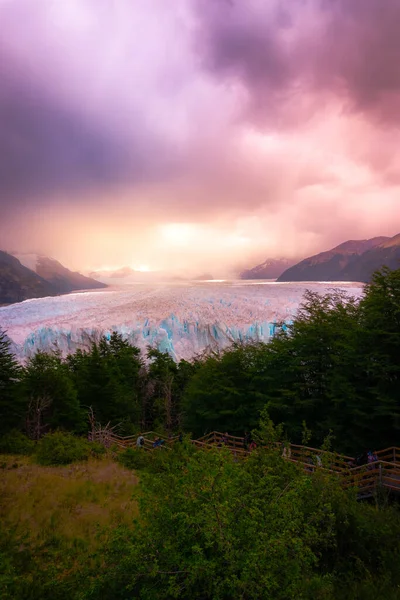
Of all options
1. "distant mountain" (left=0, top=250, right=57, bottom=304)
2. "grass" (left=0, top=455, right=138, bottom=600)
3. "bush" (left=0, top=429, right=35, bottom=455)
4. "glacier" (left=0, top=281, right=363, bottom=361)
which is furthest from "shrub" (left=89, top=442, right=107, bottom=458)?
"distant mountain" (left=0, top=250, right=57, bottom=304)

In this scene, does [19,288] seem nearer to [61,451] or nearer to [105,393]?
[105,393]

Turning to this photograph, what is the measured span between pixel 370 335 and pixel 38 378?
2526 centimetres

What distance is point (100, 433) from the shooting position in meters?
22.3

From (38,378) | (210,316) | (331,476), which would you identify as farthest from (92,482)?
(210,316)

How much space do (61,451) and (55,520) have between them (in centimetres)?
783

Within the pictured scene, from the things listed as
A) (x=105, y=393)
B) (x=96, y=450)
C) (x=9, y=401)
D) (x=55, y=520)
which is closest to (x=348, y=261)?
(x=105, y=393)

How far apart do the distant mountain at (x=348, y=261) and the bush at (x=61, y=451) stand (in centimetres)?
11998

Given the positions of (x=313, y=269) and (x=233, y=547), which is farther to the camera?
(x=313, y=269)

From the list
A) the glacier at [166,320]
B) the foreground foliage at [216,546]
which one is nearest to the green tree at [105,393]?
the glacier at [166,320]

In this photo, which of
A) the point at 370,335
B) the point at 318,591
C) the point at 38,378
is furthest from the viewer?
the point at 38,378

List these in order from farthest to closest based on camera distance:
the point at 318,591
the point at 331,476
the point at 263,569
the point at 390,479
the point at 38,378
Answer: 1. the point at 38,378
2. the point at 390,479
3. the point at 331,476
4. the point at 318,591
5. the point at 263,569

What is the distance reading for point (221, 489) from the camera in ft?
15.4

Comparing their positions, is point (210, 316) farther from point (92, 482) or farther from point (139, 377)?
point (92, 482)

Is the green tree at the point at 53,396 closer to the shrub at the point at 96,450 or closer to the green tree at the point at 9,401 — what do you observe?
the green tree at the point at 9,401
